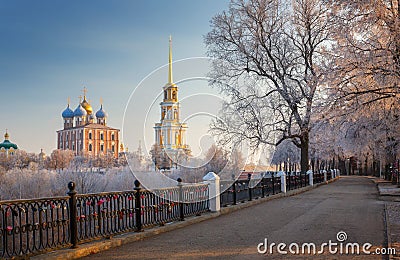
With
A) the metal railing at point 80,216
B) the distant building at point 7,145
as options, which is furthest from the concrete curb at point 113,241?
the distant building at point 7,145

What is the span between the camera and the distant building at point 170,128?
12727 mm

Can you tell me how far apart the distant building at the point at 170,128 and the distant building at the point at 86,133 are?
99.7 meters

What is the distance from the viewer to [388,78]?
631 inches

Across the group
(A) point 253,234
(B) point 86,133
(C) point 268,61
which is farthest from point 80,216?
(B) point 86,133

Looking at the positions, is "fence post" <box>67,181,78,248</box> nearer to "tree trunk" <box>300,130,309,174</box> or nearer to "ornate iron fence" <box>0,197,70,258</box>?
"ornate iron fence" <box>0,197,70,258</box>

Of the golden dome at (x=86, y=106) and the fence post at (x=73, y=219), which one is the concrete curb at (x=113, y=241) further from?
the golden dome at (x=86, y=106)

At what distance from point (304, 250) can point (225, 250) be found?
5.16ft

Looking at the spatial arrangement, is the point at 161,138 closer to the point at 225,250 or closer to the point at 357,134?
the point at 225,250

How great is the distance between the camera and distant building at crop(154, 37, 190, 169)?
1273 centimetres

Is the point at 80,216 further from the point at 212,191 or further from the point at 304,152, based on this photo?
the point at 304,152

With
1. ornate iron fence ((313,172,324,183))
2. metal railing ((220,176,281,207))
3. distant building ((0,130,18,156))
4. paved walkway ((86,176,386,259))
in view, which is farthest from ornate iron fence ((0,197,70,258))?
distant building ((0,130,18,156))

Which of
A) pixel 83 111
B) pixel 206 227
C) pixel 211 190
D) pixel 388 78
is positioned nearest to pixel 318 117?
pixel 388 78

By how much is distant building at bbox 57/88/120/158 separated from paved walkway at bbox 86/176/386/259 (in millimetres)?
98972

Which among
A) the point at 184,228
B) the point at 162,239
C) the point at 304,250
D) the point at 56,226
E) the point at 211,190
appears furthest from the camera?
the point at 211,190
